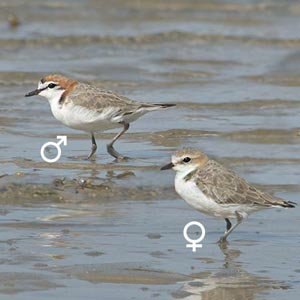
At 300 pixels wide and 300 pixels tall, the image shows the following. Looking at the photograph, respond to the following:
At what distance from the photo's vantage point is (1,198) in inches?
391

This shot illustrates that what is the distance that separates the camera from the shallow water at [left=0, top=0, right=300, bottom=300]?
783 cm

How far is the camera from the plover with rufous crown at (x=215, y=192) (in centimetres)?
894

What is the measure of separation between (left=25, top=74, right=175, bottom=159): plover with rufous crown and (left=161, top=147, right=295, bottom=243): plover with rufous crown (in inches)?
104

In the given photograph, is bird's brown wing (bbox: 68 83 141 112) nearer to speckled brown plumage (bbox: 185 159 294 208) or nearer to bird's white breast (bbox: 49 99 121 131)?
bird's white breast (bbox: 49 99 121 131)

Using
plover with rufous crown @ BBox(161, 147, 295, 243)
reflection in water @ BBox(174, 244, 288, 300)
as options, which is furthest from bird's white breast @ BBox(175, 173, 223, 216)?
reflection in water @ BBox(174, 244, 288, 300)

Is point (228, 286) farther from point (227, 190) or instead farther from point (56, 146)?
point (56, 146)

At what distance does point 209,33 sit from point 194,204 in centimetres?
1228

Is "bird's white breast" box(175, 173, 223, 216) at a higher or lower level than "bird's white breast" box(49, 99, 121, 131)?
lower

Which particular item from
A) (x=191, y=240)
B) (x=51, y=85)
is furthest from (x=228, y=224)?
(x=51, y=85)

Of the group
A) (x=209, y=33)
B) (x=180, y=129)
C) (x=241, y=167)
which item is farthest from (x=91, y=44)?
(x=241, y=167)

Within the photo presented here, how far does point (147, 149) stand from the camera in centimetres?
1222

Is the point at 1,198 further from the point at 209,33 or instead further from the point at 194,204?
the point at 209,33

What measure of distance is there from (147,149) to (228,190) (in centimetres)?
322

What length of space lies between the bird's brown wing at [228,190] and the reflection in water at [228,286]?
3.16 ft
